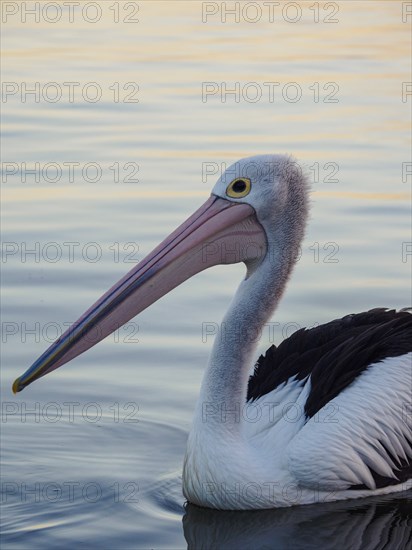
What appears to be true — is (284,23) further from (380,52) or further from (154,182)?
(154,182)

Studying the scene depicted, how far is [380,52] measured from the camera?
1523cm

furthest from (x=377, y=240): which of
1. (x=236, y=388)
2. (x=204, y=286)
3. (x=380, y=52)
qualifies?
(x=380, y=52)

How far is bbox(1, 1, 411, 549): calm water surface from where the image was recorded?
19.3 ft

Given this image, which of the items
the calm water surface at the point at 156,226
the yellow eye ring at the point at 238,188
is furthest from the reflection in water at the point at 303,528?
the yellow eye ring at the point at 238,188

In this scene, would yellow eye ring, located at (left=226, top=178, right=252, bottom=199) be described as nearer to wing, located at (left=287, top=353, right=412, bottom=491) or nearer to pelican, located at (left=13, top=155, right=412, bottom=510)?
pelican, located at (left=13, top=155, right=412, bottom=510)

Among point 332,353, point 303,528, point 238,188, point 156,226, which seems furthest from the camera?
point 156,226

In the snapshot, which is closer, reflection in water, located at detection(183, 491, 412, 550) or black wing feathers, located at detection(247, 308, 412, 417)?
reflection in water, located at detection(183, 491, 412, 550)

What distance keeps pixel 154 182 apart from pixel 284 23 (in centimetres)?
751

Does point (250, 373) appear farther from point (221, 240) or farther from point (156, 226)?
point (156, 226)

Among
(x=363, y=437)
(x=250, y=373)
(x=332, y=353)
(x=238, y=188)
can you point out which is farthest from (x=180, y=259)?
(x=363, y=437)

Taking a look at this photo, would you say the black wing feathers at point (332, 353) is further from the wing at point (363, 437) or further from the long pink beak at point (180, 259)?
the long pink beak at point (180, 259)

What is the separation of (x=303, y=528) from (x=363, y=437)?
602 mm

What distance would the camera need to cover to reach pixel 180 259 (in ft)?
19.7

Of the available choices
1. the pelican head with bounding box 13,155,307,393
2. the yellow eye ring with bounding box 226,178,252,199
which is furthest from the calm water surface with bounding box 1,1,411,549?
the yellow eye ring with bounding box 226,178,252,199
